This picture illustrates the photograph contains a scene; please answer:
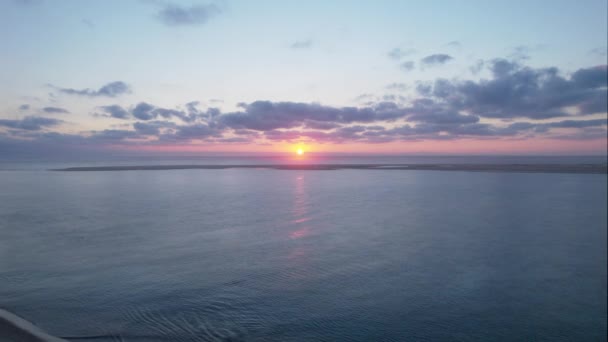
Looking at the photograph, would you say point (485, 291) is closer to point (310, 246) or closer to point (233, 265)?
point (310, 246)

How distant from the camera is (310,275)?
10.5 m

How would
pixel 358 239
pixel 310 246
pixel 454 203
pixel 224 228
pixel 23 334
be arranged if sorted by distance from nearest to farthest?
pixel 23 334 → pixel 310 246 → pixel 358 239 → pixel 224 228 → pixel 454 203

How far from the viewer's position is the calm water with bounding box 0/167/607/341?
744 cm

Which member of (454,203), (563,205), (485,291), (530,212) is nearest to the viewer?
(485,291)

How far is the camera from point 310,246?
A: 13.8 m

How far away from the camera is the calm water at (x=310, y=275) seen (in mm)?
7441

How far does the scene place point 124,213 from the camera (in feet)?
69.1

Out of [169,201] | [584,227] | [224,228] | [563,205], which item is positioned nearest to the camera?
[584,227]

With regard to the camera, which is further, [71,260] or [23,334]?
[71,260]

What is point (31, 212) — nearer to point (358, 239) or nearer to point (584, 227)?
point (358, 239)

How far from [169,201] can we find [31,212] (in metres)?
8.19

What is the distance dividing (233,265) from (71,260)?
557cm

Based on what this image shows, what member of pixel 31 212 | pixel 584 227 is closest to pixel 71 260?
pixel 31 212

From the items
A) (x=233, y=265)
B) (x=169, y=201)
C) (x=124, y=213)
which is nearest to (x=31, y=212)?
(x=124, y=213)
